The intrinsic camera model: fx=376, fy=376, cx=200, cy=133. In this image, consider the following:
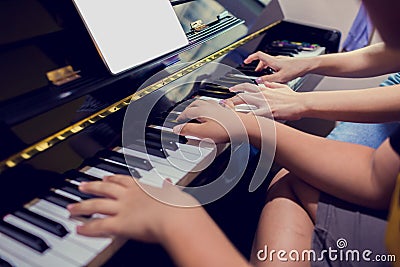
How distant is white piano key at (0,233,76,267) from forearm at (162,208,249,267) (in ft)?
0.50

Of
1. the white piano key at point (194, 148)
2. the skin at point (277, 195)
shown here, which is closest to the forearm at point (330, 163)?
the skin at point (277, 195)

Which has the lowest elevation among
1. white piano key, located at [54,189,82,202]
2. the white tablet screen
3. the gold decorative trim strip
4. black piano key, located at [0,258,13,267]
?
black piano key, located at [0,258,13,267]

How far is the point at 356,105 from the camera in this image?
0.93 meters

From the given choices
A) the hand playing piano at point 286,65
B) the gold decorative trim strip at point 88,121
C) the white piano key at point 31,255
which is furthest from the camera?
the hand playing piano at point 286,65

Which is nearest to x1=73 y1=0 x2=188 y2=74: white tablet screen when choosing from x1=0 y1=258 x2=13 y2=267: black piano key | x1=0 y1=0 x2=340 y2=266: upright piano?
x1=0 y1=0 x2=340 y2=266: upright piano

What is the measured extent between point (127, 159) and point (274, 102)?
15.9 inches

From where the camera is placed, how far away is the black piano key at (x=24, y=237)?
1.92 feet

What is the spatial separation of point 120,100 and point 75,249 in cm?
38

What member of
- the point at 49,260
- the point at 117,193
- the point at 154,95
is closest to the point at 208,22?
Answer: the point at 154,95

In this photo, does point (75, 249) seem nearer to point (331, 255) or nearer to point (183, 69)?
point (331, 255)

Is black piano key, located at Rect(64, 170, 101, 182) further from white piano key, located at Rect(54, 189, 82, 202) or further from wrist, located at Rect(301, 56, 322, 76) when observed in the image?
wrist, located at Rect(301, 56, 322, 76)

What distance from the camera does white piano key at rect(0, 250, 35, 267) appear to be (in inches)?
22.3

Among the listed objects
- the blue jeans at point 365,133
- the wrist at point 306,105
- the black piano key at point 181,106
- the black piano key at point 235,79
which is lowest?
the blue jeans at point 365,133

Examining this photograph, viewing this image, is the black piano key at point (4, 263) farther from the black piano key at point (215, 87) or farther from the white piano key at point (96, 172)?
the black piano key at point (215, 87)
